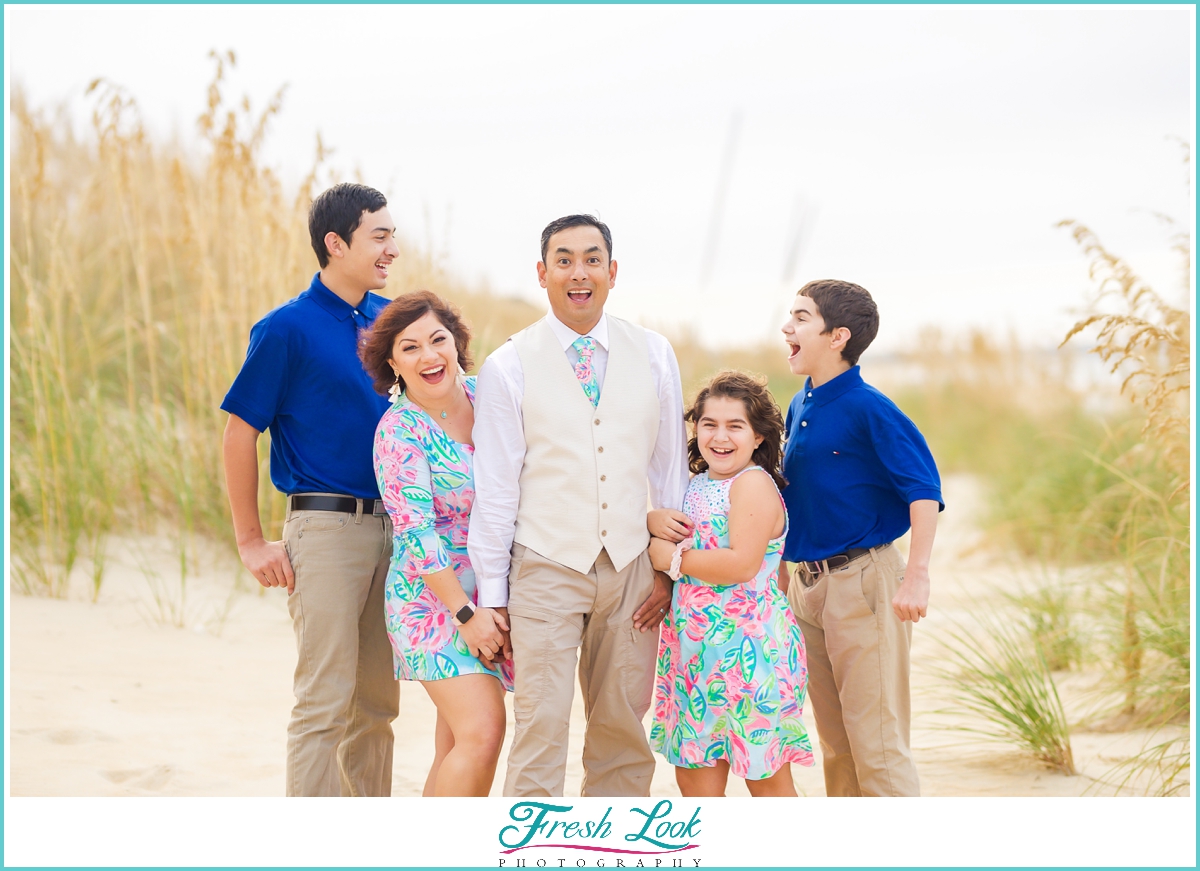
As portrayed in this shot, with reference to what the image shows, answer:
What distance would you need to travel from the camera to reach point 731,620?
9.80ft

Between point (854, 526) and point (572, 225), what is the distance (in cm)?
124

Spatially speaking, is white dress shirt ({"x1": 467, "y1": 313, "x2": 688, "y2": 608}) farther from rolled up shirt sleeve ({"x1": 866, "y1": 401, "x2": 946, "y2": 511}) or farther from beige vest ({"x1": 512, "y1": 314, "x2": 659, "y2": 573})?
rolled up shirt sleeve ({"x1": 866, "y1": 401, "x2": 946, "y2": 511})

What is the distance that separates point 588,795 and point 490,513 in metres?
0.94

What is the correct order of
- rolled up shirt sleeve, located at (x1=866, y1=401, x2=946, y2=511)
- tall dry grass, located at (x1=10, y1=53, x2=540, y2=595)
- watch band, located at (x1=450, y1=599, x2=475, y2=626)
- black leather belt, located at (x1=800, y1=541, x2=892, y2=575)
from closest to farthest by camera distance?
watch band, located at (x1=450, y1=599, x2=475, y2=626), rolled up shirt sleeve, located at (x1=866, y1=401, x2=946, y2=511), black leather belt, located at (x1=800, y1=541, x2=892, y2=575), tall dry grass, located at (x1=10, y1=53, x2=540, y2=595)

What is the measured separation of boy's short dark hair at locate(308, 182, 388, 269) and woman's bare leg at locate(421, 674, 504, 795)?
1396 mm

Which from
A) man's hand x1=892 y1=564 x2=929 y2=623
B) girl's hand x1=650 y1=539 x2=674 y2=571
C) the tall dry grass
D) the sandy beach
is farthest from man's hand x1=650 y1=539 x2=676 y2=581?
the tall dry grass

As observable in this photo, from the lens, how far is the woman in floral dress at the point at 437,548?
291 centimetres

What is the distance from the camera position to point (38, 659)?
16.3ft

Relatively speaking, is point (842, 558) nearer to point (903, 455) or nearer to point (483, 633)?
point (903, 455)

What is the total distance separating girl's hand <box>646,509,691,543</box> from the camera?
3.03 meters

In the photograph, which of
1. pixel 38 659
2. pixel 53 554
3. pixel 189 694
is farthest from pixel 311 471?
pixel 53 554

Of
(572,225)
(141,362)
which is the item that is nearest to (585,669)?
(572,225)

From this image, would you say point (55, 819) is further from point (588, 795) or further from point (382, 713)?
point (588, 795)

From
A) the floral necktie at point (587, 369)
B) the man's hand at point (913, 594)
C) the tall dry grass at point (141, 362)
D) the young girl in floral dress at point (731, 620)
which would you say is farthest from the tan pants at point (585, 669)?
the tall dry grass at point (141, 362)
